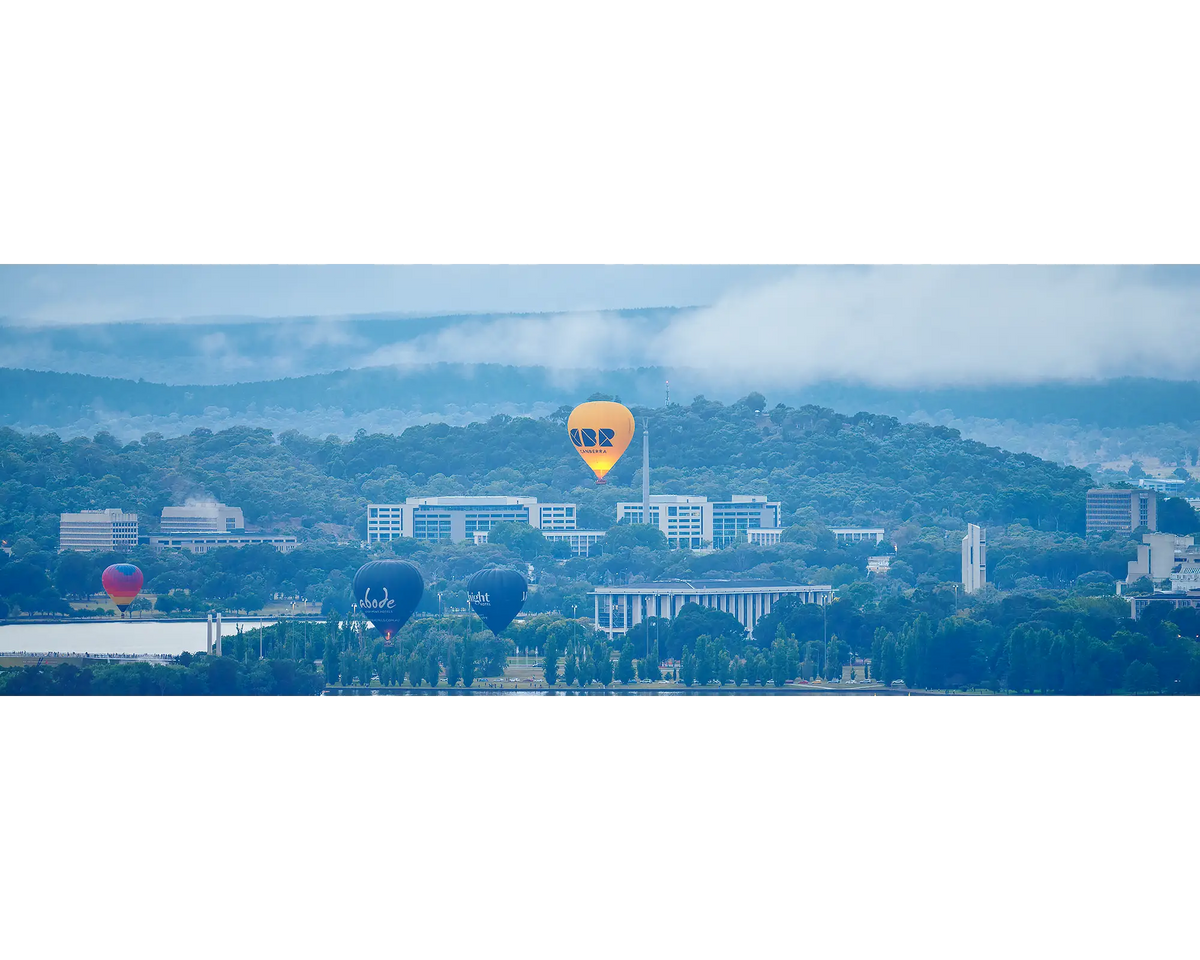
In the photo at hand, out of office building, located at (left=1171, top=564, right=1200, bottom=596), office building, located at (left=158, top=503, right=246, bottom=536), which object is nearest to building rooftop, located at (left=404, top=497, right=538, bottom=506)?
office building, located at (left=158, top=503, right=246, bottom=536)

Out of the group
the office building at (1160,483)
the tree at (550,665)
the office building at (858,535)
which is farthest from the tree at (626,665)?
the office building at (1160,483)

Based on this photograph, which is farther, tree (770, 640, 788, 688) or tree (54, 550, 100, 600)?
tree (54, 550, 100, 600)

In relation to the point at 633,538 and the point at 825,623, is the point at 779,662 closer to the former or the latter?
the point at 825,623

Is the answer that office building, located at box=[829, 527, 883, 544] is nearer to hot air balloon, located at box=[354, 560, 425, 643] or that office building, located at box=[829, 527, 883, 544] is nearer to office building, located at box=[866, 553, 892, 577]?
office building, located at box=[866, 553, 892, 577]

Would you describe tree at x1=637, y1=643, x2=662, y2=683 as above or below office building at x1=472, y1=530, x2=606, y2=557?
below
